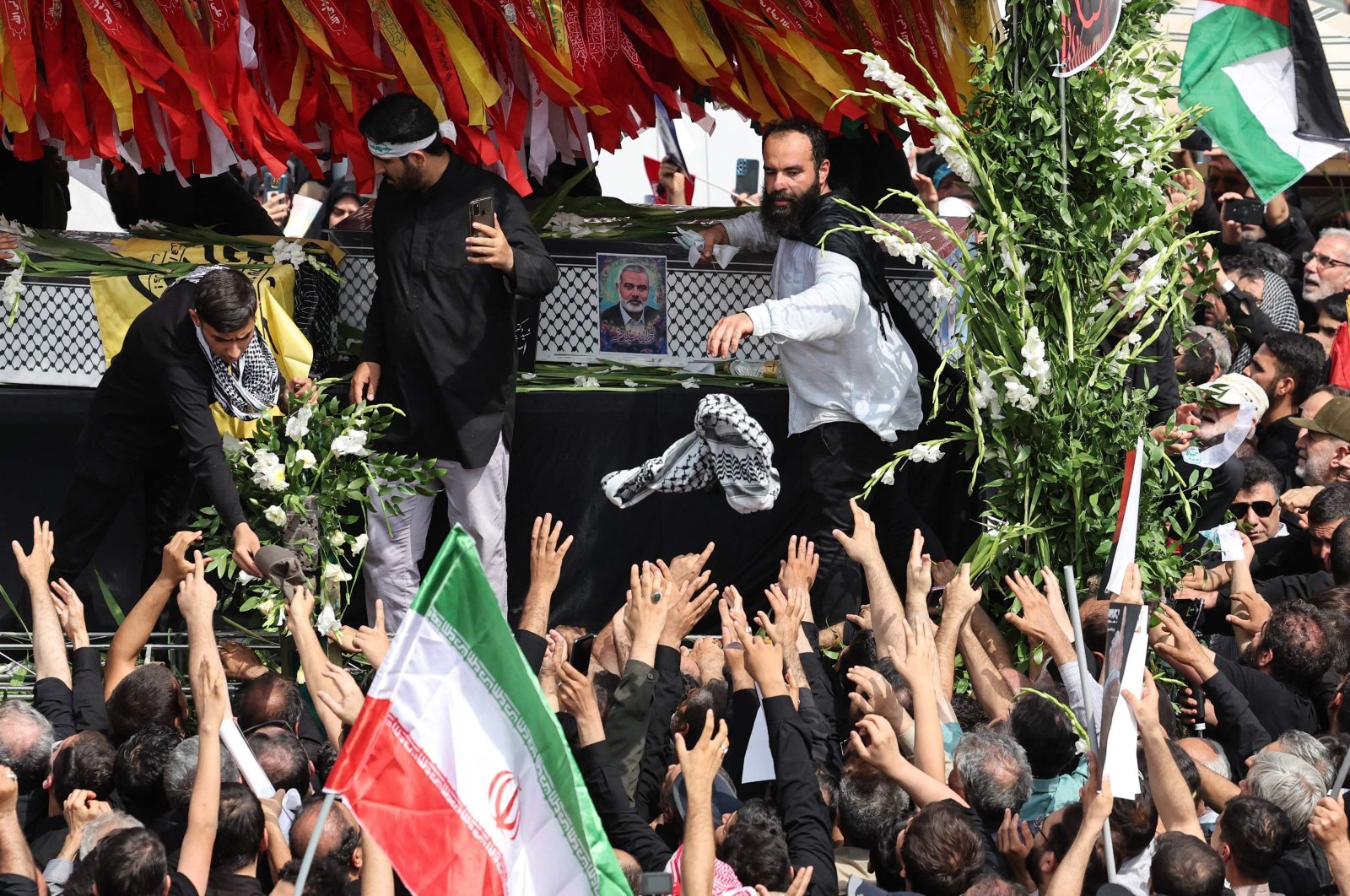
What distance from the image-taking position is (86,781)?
5.25m

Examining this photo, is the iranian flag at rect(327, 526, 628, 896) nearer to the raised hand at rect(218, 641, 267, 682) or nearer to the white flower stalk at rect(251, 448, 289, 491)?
the raised hand at rect(218, 641, 267, 682)

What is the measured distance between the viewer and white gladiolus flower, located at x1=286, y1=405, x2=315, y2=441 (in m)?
6.88

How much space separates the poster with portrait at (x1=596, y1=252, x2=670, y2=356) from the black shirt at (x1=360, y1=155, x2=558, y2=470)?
95 centimetres

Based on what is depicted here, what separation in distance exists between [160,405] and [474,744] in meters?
3.30

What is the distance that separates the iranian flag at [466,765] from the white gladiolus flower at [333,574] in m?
2.90

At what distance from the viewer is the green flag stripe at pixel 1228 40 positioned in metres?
6.75

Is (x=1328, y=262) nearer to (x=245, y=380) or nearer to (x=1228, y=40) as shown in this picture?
(x=1228, y=40)

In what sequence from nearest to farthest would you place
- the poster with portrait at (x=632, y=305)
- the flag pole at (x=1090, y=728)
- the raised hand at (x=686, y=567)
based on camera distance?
the flag pole at (x=1090, y=728) → the raised hand at (x=686, y=567) → the poster with portrait at (x=632, y=305)

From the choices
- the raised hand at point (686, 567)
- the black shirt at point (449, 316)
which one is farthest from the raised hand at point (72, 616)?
the raised hand at point (686, 567)

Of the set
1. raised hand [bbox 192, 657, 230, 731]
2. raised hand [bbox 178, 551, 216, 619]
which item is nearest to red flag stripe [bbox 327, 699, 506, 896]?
raised hand [bbox 192, 657, 230, 731]

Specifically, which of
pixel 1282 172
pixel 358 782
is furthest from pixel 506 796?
pixel 1282 172

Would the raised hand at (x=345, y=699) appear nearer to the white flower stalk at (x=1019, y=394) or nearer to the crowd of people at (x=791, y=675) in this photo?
the crowd of people at (x=791, y=675)

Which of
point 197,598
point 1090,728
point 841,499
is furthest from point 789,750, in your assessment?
point 841,499

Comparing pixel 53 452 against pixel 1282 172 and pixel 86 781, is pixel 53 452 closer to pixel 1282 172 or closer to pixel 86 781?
pixel 86 781
